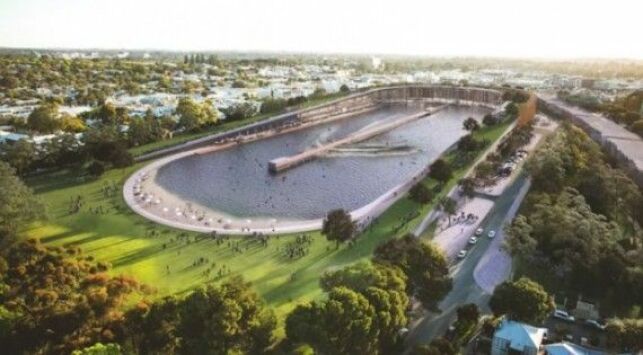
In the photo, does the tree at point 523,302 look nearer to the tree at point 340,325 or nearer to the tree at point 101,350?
the tree at point 340,325

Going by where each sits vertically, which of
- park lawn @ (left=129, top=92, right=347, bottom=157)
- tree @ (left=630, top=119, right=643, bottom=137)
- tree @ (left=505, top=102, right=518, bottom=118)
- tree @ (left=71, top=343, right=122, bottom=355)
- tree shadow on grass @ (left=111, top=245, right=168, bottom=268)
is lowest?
tree shadow on grass @ (left=111, top=245, right=168, bottom=268)

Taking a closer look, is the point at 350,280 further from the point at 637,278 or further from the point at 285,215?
the point at 285,215

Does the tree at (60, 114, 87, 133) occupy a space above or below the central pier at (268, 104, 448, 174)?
above

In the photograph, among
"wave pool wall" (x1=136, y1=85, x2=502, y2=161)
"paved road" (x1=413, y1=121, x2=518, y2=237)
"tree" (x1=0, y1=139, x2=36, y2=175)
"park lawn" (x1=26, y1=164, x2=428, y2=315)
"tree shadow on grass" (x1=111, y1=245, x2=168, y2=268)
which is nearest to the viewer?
"park lawn" (x1=26, y1=164, x2=428, y2=315)

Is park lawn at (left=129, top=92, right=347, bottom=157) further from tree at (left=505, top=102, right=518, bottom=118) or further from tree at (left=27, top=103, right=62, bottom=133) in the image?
tree at (left=505, top=102, right=518, bottom=118)

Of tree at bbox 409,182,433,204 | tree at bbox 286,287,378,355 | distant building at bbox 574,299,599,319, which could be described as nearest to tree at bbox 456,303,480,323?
tree at bbox 286,287,378,355

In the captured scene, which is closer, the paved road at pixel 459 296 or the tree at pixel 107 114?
the paved road at pixel 459 296

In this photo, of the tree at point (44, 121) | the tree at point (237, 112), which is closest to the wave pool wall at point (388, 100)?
the tree at point (237, 112)
